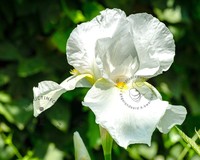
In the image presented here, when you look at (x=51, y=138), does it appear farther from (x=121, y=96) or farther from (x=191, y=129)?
(x=121, y=96)

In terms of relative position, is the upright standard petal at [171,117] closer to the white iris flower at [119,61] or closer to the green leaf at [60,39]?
the white iris flower at [119,61]

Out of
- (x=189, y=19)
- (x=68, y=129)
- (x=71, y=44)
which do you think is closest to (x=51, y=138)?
(x=68, y=129)

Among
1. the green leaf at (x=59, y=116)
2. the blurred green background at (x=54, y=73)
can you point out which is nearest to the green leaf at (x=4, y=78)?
the blurred green background at (x=54, y=73)

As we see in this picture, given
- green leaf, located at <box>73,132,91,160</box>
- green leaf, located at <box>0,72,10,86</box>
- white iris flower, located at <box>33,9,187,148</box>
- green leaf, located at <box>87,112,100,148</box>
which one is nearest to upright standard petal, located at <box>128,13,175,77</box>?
white iris flower, located at <box>33,9,187,148</box>

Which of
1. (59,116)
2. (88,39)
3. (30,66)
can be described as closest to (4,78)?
(30,66)

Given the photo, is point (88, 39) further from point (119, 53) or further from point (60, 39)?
point (60, 39)

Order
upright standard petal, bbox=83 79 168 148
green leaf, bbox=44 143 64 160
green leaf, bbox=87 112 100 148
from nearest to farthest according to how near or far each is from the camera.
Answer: upright standard petal, bbox=83 79 168 148, green leaf, bbox=87 112 100 148, green leaf, bbox=44 143 64 160

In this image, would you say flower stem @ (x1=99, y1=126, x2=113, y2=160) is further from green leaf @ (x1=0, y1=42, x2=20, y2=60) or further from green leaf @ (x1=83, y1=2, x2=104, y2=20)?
green leaf @ (x1=0, y1=42, x2=20, y2=60)
